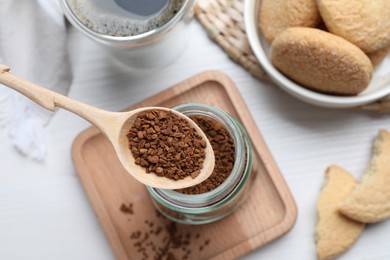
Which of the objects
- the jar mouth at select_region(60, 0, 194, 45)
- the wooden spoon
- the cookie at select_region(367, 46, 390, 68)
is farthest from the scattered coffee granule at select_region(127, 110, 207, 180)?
the cookie at select_region(367, 46, 390, 68)

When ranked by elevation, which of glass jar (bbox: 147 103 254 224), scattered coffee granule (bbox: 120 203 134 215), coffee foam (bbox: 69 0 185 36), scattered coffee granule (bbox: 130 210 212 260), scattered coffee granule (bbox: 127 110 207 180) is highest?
coffee foam (bbox: 69 0 185 36)

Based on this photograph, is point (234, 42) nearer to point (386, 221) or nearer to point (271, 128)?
point (271, 128)

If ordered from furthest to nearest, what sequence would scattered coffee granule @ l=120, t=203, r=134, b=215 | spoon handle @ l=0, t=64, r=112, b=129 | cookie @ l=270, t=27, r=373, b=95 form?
1. scattered coffee granule @ l=120, t=203, r=134, b=215
2. cookie @ l=270, t=27, r=373, b=95
3. spoon handle @ l=0, t=64, r=112, b=129

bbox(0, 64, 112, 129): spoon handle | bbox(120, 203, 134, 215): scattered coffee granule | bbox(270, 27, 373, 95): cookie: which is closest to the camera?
bbox(0, 64, 112, 129): spoon handle

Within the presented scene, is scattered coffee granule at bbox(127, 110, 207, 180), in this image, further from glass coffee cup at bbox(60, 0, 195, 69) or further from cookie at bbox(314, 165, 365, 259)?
cookie at bbox(314, 165, 365, 259)

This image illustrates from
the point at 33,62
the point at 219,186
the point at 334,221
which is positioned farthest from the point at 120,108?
the point at 334,221

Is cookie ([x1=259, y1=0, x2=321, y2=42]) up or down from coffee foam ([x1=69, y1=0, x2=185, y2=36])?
down

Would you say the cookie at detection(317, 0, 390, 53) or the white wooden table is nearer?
the cookie at detection(317, 0, 390, 53)

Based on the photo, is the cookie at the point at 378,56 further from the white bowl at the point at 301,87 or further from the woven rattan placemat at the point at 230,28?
the woven rattan placemat at the point at 230,28
